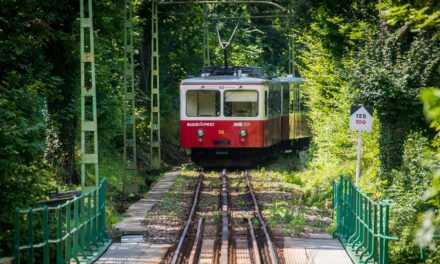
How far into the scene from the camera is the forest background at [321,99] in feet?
35.4

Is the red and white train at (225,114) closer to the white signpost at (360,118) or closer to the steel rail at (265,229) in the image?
the steel rail at (265,229)

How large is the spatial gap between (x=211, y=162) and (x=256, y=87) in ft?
10.4

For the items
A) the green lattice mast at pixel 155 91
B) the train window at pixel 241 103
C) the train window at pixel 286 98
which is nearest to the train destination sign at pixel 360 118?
the train window at pixel 241 103

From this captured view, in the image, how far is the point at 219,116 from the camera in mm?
27422

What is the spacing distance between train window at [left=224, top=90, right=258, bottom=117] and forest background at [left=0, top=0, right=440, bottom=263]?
1.84 metres

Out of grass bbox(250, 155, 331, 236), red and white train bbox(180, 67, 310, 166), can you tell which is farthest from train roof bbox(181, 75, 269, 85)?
grass bbox(250, 155, 331, 236)

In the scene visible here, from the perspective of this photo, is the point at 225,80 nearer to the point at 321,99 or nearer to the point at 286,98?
the point at 321,99

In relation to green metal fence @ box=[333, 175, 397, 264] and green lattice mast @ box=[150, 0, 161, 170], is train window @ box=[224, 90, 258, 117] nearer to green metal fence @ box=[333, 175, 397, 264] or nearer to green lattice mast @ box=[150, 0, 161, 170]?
green lattice mast @ box=[150, 0, 161, 170]

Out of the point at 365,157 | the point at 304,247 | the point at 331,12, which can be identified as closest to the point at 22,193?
the point at 304,247

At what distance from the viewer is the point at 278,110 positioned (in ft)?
101

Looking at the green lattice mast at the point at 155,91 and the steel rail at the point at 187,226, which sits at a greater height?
the green lattice mast at the point at 155,91

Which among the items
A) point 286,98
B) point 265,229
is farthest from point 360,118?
point 286,98

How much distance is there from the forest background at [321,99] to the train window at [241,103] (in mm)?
1841

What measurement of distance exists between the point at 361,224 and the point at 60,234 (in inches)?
167
